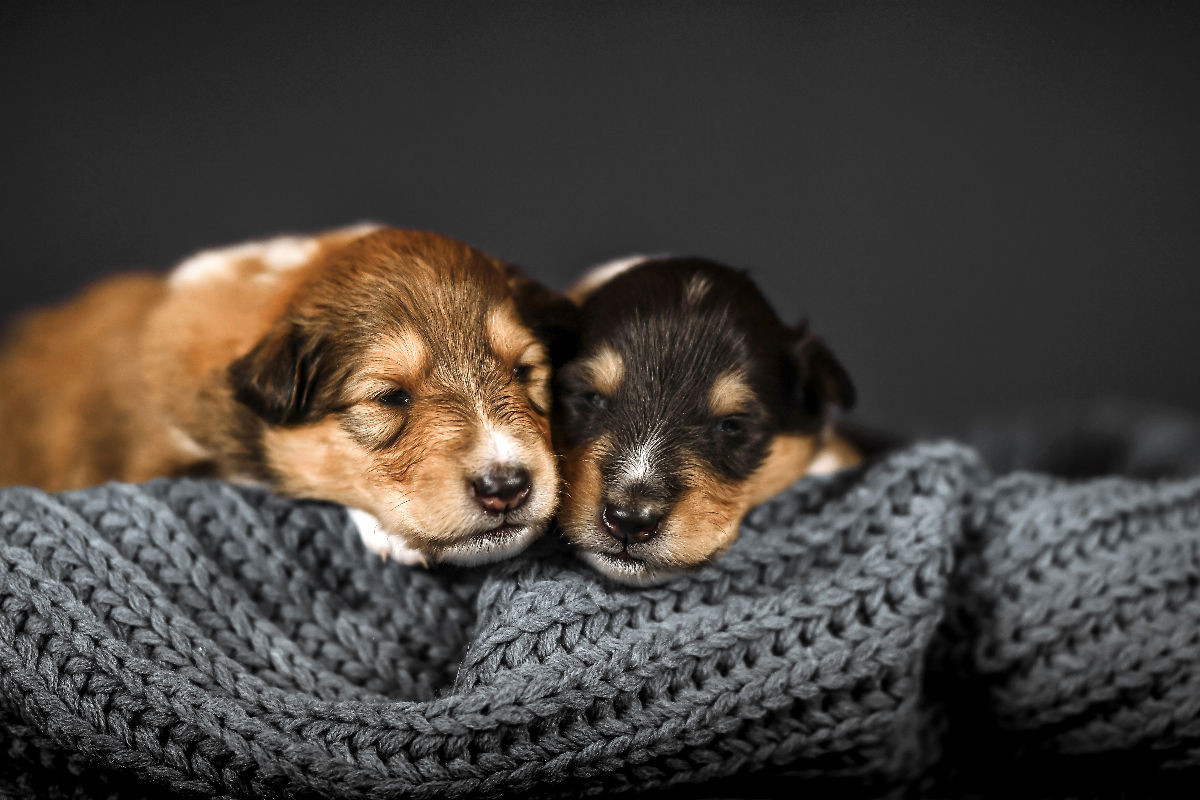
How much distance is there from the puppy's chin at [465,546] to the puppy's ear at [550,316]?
1.23 feet

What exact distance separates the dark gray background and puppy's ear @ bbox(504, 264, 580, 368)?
1.31 m

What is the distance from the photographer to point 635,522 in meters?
1.63

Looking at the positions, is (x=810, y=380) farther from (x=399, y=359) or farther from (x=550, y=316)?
(x=399, y=359)

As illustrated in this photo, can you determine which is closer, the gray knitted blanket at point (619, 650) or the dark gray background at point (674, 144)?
the gray knitted blanket at point (619, 650)

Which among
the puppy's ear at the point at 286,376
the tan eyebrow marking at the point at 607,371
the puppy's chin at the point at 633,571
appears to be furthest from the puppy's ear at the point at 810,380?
the puppy's ear at the point at 286,376

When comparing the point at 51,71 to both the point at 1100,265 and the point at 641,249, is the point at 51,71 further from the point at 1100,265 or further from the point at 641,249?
the point at 1100,265

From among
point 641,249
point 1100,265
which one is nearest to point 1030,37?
point 1100,265

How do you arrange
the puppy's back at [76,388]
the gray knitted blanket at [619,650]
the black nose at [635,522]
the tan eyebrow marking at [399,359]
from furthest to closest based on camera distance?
the puppy's back at [76,388]
the tan eyebrow marking at [399,359]
the black nose at [635,522]
the gray knitted blanket at [619,650]

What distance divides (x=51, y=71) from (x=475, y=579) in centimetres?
260

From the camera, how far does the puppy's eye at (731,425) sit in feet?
6.10

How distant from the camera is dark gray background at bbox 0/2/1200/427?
132 inches

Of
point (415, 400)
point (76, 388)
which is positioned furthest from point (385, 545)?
point (76, 388)

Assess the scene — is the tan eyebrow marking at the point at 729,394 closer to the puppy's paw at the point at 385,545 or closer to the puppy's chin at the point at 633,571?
the puppy's chin at the point at 633,571

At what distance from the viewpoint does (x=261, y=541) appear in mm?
1698
